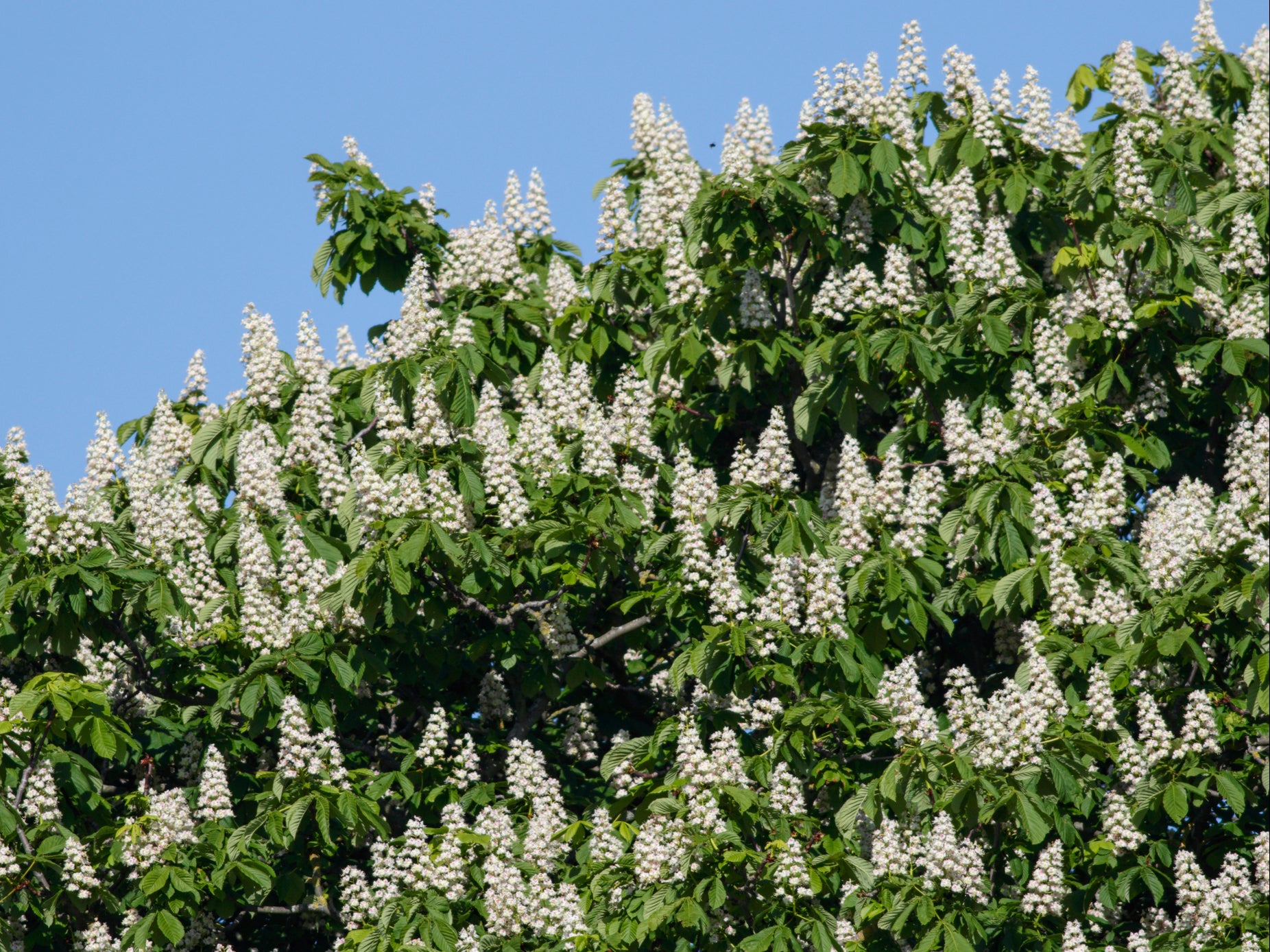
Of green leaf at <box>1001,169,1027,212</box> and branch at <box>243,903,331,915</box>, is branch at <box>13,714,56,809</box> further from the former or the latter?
green leaf at <box>1001,169,1027,212</box>

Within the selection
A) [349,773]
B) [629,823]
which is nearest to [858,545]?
[629,823]

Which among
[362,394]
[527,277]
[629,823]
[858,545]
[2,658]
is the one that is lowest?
[629,823]

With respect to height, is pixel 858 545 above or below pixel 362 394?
below

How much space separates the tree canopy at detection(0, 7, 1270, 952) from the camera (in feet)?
49.3

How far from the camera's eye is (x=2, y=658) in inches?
681

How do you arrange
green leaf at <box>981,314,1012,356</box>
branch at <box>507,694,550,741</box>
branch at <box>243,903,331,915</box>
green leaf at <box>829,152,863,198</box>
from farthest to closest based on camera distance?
green leaf at <box>829,152,863,198</box>
green leaf at <box>981,314,1012,356</box>
branch at <box>507,694,550,741</box>
branch at <box>243,903,331,915</box>

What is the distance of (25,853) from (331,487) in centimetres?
384

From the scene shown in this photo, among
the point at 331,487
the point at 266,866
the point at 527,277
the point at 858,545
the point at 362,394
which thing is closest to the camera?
the point at 266,866

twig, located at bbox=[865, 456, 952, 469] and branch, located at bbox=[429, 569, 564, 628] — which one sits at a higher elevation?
twig, located at bbox=[865, 456, 952, 469]

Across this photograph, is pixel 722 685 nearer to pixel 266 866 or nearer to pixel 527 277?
pixel 266 866

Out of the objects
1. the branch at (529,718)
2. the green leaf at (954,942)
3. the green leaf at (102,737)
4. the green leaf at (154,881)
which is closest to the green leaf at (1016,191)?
the branch at (529,718)

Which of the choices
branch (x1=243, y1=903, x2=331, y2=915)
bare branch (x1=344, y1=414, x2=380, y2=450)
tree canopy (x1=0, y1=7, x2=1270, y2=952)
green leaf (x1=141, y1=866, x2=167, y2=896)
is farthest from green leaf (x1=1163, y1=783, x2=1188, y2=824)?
bare branch (x1=344, y1=414, x2=380, y2=450)

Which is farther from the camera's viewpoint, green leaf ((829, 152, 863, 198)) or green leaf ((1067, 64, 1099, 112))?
green leaf ((1067, 64, 1099, 112))

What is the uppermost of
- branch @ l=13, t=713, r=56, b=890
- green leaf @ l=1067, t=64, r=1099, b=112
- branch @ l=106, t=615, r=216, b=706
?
green leaf @ l=1067, t=64, r=1099, b=112
